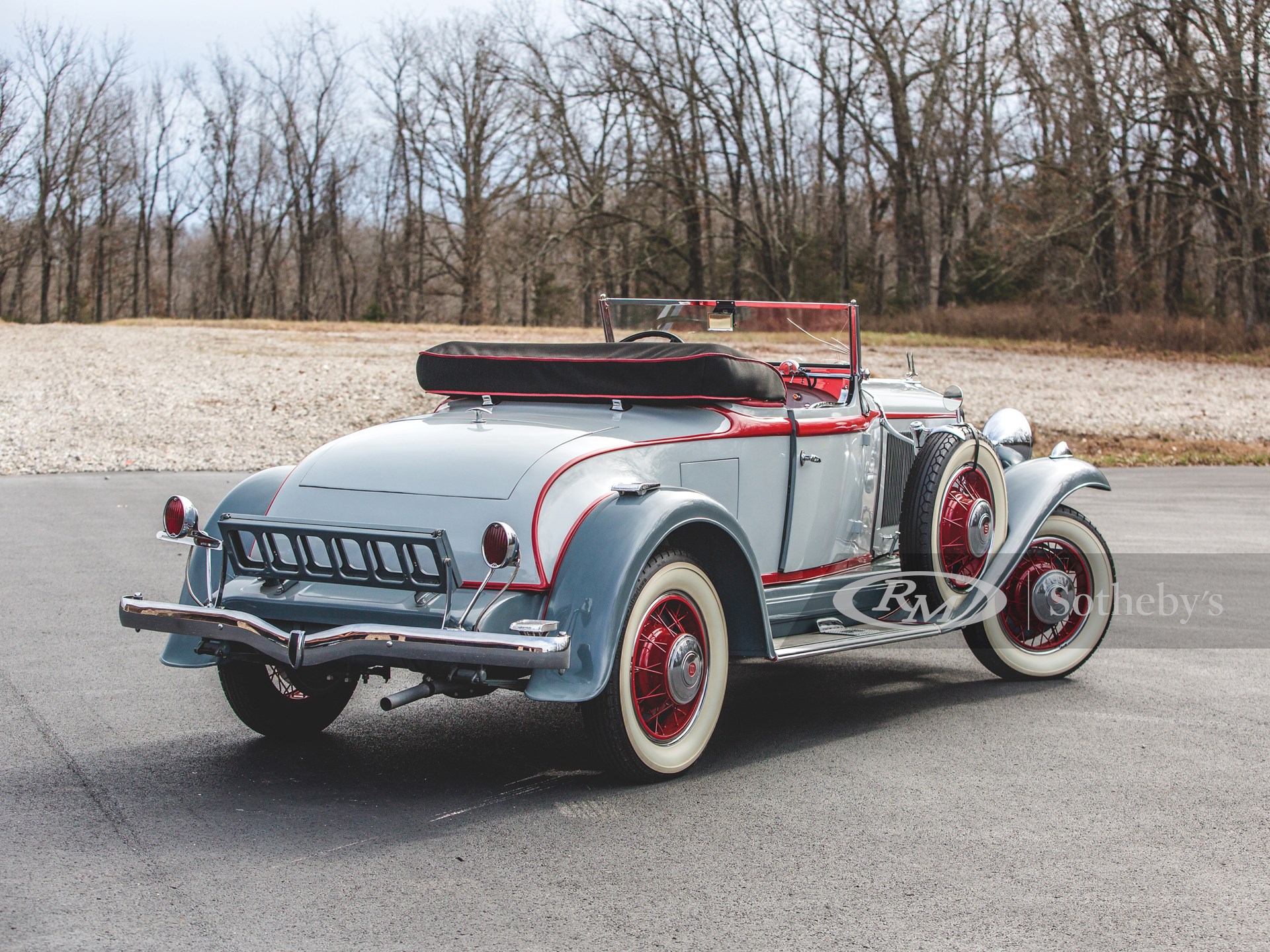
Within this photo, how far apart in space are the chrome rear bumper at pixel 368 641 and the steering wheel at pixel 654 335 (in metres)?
2.51

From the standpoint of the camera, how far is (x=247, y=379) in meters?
22.0

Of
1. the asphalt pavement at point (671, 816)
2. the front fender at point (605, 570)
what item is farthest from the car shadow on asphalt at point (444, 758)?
the front fender at point (605, 570)

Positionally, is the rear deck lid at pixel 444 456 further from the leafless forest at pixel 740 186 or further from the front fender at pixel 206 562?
the leafless forest at pixel 740 186

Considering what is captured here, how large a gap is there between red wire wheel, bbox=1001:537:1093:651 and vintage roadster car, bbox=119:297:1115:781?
0.5 inches

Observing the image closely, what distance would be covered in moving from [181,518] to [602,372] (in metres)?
1.59

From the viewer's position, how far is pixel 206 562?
14.9ft

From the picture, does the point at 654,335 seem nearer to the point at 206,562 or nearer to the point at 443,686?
the point at 206,562

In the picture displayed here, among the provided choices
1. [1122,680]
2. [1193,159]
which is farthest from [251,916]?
[1193,159]

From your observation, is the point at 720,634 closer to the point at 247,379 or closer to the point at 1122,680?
the point at 1122,680

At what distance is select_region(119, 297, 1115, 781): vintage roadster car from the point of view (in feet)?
12.8

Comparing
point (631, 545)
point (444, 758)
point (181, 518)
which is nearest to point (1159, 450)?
point (444, 758)

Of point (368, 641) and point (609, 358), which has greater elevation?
point (609, 358)

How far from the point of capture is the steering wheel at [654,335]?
6000mm

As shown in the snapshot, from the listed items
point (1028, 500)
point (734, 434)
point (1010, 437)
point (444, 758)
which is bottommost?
point (444, 758)
